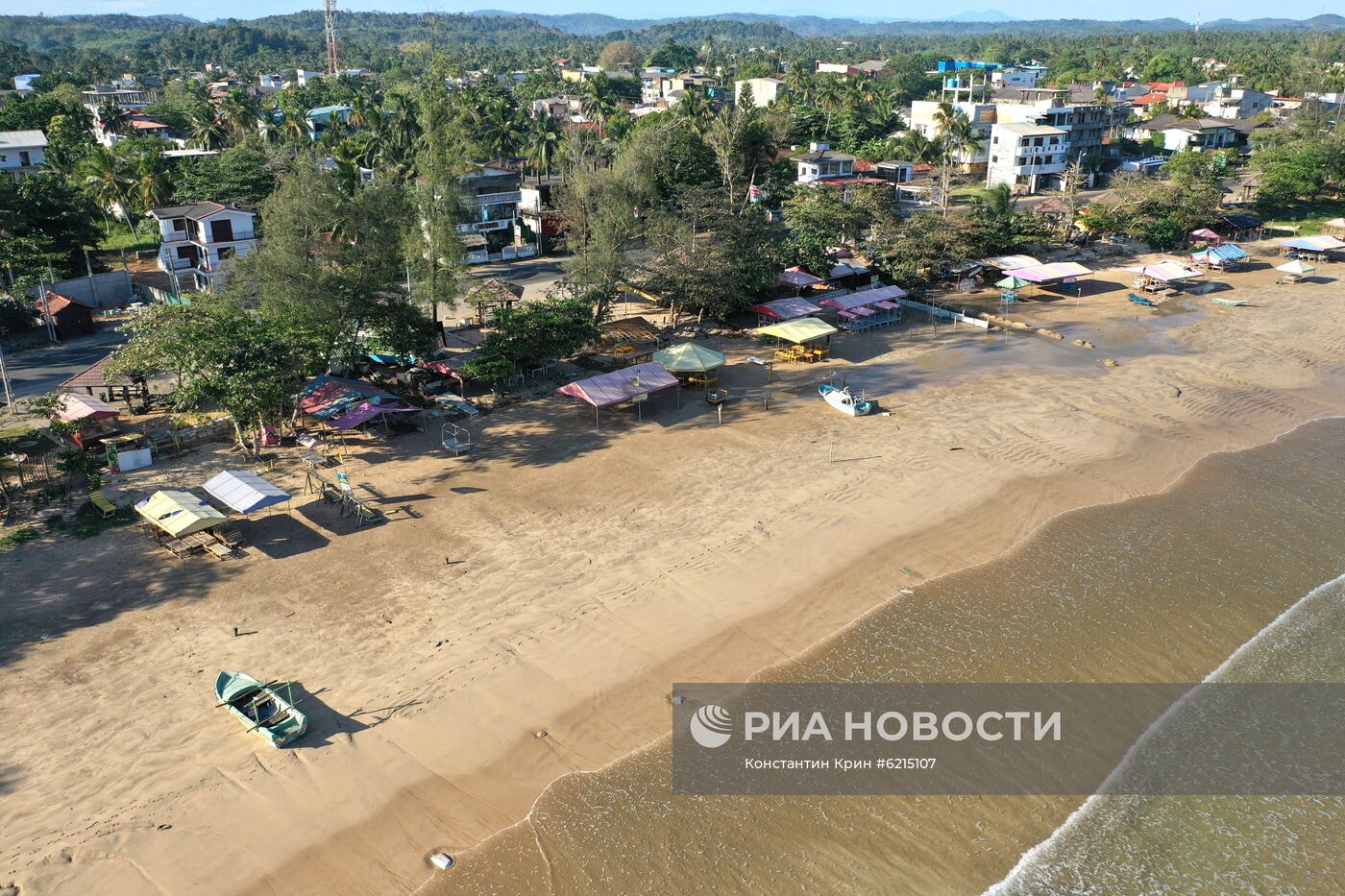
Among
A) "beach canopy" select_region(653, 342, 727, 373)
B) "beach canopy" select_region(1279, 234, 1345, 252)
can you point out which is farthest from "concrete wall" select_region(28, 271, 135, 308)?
"beach canopy" select_region(1279, 234, 1345, 252)

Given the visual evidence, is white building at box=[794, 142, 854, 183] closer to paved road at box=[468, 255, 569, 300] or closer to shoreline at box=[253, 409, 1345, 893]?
paved road at box=[468, 255, 569, 300]

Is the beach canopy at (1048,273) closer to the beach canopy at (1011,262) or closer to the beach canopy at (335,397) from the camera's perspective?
the beach canopy at (1011,262)

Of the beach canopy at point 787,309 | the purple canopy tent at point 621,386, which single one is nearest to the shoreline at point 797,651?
the purple canopy tent at point 621,386

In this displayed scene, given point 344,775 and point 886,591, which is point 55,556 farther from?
point 886,591

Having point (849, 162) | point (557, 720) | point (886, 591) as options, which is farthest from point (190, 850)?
point (849, 162)

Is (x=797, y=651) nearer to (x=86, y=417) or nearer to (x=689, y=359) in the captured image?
(x=689, y=359)

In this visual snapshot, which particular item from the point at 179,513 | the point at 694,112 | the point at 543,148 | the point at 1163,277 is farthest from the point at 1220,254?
the point at 179,513
